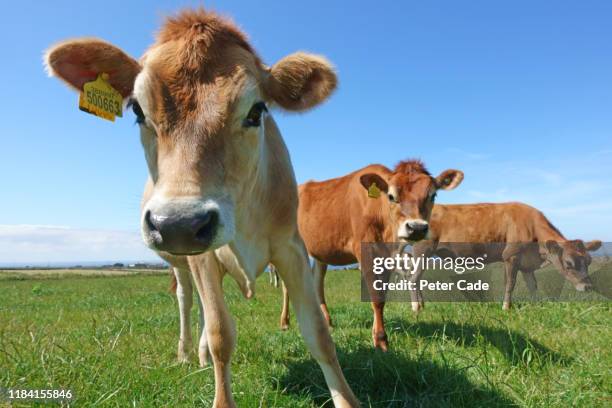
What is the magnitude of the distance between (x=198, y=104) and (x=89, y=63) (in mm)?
1197

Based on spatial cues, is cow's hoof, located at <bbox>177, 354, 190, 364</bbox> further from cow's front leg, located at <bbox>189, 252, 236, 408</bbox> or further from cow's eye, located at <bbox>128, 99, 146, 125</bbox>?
cow's eye, located at <bbox>128, 99, 146, 125</bbox>

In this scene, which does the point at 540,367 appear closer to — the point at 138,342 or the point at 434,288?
the point at 138,342

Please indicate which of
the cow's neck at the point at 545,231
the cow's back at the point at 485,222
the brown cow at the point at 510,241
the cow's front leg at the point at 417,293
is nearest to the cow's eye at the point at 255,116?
the cow's front leg at the point at 417,293

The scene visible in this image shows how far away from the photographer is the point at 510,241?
10852mm

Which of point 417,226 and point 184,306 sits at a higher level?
point 417,226

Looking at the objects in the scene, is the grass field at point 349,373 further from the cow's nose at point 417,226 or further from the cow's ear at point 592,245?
the cow's ear at point 592,245

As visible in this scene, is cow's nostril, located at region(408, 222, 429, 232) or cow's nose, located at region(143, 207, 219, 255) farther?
cow's nostril, located at region(408, 222, 429, 232)

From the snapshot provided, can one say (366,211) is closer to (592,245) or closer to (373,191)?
(373,191)

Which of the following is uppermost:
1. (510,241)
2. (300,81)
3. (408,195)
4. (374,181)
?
(300,81)

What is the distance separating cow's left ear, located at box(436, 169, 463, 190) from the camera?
7.31 meters

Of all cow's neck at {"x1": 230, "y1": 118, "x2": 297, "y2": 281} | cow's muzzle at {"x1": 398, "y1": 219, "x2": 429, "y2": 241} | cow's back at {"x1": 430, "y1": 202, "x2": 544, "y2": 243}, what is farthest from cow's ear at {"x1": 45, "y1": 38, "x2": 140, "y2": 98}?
cow's back at {"x1": 430, "y1": 202, "x2": 544, "y2": 243}

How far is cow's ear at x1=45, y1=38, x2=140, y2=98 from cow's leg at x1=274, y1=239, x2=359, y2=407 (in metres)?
1.62

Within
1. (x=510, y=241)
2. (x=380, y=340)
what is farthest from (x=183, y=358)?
(x=510, y=241)

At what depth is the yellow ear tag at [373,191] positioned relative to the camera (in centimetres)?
612
